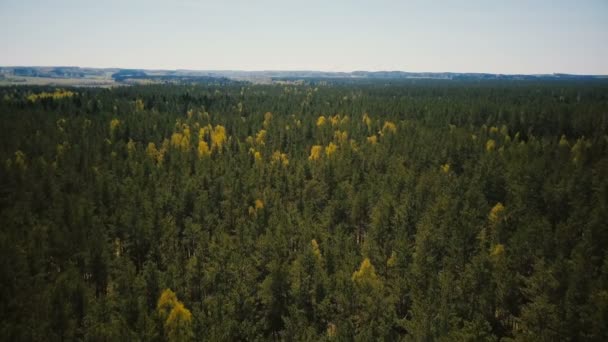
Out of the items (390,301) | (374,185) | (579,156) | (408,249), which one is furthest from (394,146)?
A: (390,301)

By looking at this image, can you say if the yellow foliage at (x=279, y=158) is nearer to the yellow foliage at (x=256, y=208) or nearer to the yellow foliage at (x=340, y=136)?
the yellow foliage at (x=256, y=208)

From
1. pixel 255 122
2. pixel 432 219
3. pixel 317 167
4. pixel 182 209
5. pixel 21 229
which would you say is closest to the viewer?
pixel 21 229

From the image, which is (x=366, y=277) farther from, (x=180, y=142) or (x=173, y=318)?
(x=180, y=142)

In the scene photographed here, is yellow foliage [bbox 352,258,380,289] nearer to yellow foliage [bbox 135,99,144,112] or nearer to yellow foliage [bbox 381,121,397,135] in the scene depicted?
yellow foliage [bbox 381,121,397,135]

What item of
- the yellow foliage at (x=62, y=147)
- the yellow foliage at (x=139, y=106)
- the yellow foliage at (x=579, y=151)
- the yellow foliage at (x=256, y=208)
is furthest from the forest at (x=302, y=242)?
the yellow foliage at (x=139, y=106)

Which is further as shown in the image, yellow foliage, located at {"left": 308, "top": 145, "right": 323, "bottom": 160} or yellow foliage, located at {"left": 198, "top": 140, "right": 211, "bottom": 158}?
yellow foliage, located at {"left": 308, "top": 145, "right": 323, "bottom": 160}

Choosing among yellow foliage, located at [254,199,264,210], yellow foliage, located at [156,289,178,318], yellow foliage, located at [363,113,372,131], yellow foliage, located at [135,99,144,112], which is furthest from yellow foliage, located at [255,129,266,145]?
yellow foliage, located at [156,289,178,318]

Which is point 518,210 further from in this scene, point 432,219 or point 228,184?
point 228,184
